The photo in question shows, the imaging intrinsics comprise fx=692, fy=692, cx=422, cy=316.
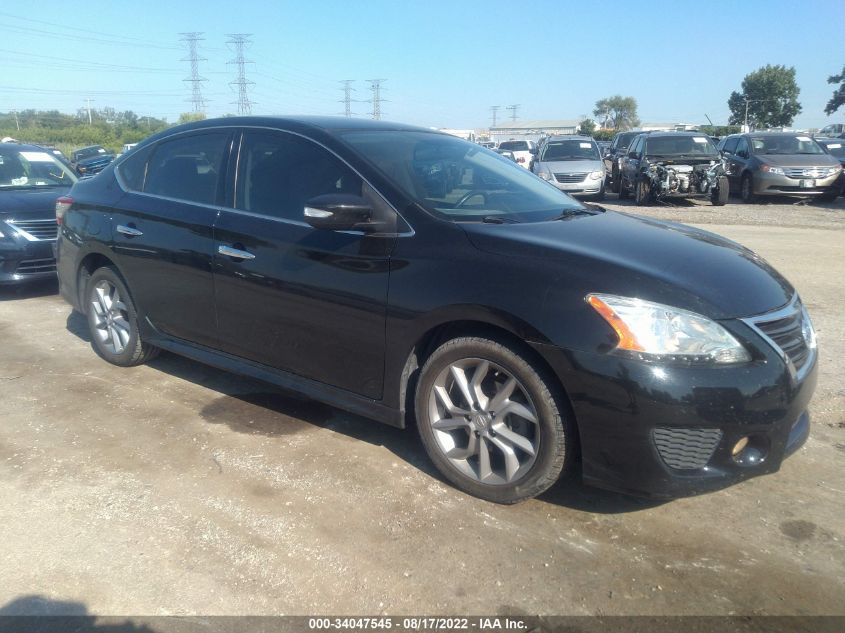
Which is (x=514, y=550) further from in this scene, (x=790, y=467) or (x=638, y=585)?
(x=790, y=467)

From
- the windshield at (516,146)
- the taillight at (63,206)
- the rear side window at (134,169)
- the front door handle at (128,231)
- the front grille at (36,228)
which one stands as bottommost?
the front grille at (36,228)

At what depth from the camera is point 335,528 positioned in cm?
303

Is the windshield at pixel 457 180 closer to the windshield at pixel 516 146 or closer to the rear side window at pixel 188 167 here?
the rear side window at pixel 188 167

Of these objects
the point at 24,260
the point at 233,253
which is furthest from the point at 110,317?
the point at 24,260

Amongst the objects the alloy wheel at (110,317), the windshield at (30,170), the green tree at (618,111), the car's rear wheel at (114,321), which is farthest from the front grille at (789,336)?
the green tree at (618,111)

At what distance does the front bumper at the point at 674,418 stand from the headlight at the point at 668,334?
0.05 m

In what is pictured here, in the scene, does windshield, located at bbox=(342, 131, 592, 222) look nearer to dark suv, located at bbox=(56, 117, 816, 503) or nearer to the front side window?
dark suv, located at bbox=(56, 117, 816, 503)

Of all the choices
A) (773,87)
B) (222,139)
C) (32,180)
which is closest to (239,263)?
(222,139)

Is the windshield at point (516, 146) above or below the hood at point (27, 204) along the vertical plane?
above

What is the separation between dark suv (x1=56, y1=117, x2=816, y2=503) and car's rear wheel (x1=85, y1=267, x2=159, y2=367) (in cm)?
17

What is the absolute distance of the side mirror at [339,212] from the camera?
3.29 m

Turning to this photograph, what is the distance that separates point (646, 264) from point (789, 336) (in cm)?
69

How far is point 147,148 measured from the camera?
4.79m

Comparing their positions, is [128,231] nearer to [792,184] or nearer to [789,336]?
[789,336]
